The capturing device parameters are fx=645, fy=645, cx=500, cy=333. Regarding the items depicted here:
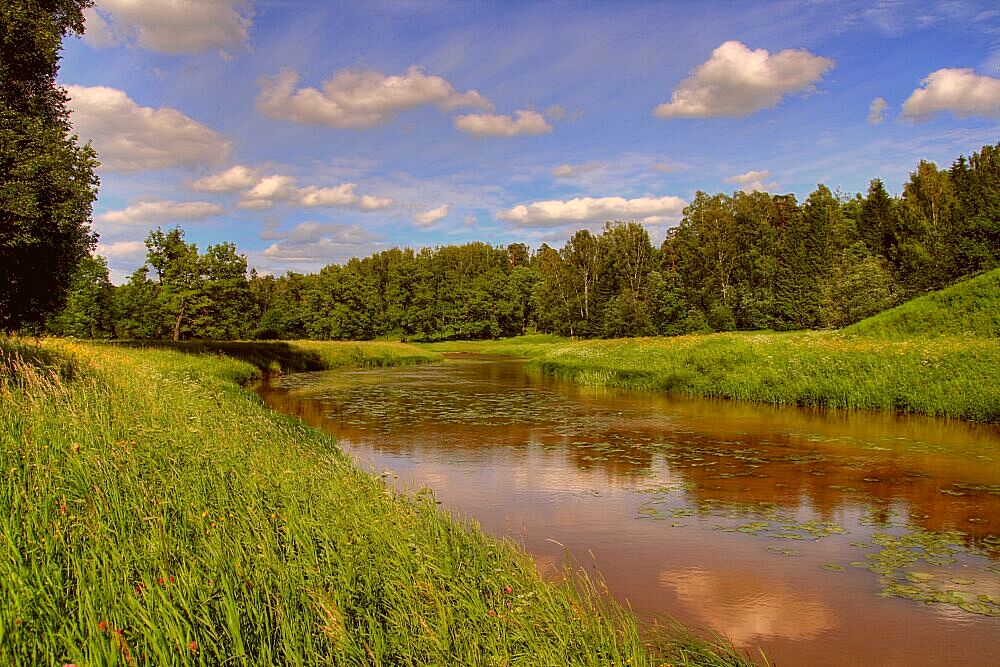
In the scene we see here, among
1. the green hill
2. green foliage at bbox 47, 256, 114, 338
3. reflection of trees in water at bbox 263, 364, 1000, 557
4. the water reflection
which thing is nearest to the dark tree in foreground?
reflection of trees in water at bbox 263, 364, 1000, 557

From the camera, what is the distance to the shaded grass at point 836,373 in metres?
19.2

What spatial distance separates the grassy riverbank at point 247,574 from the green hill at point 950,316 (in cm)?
2928

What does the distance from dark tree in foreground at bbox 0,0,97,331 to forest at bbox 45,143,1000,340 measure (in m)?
51.0

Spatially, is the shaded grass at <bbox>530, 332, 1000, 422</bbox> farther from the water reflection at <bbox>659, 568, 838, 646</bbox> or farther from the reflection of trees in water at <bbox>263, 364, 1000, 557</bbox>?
the water reflection at <bbox>659, 568, 838, 646</bbox>

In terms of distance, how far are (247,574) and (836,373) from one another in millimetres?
22432

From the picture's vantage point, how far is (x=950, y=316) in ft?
98.5

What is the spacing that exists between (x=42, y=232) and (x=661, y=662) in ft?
61.0

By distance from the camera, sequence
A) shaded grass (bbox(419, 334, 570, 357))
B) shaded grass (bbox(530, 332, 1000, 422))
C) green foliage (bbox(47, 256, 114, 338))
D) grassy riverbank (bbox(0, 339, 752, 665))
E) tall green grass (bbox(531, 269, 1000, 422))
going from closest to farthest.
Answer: grassy riverbank (bbox(0, 339, 752, 665)), shaded grass (bbox(530, 332, 1000, 422)), tall green grass (bbox(531, 269, 1000, 422)), shaded grass (bbox(419, 334, 570, 357)), green foliage (bbox(47, 256, 114, 338))

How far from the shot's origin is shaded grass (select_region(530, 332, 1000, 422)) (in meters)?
19.2

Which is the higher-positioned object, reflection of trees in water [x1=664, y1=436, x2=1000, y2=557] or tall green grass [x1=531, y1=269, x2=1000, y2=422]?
tall green grass [x1=531, y1=269, x2=1000, y2=422]

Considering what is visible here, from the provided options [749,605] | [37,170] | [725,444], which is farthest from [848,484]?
[37,170]

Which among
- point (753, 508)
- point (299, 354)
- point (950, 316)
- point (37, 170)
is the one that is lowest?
point (753, 508)

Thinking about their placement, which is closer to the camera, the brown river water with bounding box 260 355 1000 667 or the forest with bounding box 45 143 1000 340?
the brown river water with bounding box 260 355 1000 667

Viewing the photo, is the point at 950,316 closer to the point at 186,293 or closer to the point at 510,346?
the point at 510,346
